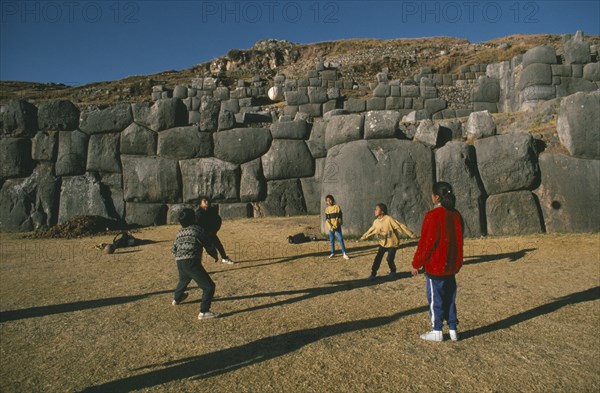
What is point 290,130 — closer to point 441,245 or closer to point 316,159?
point 316,159

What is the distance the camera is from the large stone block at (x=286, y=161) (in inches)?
508

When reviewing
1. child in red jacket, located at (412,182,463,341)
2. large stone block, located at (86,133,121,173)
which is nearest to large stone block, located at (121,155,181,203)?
large stone block, located at (86,133,121,173)

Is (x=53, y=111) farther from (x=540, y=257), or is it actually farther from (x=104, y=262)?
(x=540, y=257)

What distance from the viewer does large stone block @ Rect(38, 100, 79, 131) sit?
12852mm

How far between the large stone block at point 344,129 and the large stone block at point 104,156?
6.42 m

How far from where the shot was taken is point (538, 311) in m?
4.91

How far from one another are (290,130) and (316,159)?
1.19 meters

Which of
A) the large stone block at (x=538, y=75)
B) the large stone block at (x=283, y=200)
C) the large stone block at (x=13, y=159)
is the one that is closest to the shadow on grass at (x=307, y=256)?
the large stone block at (x=283, y=200)

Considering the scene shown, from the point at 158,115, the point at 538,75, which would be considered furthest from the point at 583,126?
the point at 158,115

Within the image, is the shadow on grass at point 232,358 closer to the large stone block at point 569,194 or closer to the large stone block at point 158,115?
the large stone block at point 569,194

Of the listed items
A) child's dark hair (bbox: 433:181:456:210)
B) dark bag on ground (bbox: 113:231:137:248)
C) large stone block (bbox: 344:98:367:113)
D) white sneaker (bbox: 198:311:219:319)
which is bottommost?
white sneaker (bbox: 198:311:219:319)

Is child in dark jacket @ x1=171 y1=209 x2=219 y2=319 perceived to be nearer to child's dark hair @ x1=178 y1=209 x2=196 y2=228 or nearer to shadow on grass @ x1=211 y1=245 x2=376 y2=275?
child's dark hair @ x1=178 y1=209 x2=196 y2=228

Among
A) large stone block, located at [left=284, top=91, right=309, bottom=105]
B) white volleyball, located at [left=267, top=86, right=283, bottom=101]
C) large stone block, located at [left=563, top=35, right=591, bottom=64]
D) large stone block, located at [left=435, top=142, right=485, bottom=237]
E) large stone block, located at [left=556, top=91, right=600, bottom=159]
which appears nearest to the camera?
large stone block, located at [left=556, top=91, right=600, bottom=159]

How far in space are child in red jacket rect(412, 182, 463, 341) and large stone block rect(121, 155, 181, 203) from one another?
9758 millimetres
